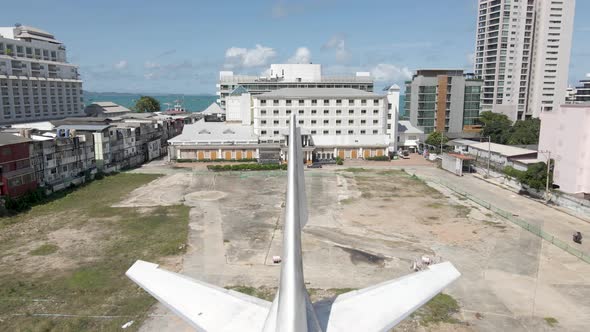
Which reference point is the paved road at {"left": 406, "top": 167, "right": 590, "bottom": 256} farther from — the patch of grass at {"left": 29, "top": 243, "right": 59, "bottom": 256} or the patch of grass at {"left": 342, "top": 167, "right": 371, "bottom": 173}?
the patch of grass at {"left": 29, "top": 243, "right": 59, "bottom": 256}

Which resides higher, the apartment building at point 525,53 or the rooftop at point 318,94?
the apartment building at point 525,53

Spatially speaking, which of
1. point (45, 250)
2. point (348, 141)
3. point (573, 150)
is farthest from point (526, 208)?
point (45, 250)

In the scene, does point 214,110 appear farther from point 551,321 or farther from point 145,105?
point 551,321

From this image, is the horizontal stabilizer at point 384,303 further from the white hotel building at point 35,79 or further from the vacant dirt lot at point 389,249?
the white hotel building at point 35,79

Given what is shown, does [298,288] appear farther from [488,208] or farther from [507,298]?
[488,208]

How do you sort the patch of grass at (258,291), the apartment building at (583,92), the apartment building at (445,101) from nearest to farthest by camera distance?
the patch of grass at (258,291) < the apartment building at (445,101) < the apartment building at (583,92)

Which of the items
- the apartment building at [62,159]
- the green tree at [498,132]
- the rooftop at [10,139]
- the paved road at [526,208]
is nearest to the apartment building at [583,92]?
the green tree at [498,132]
